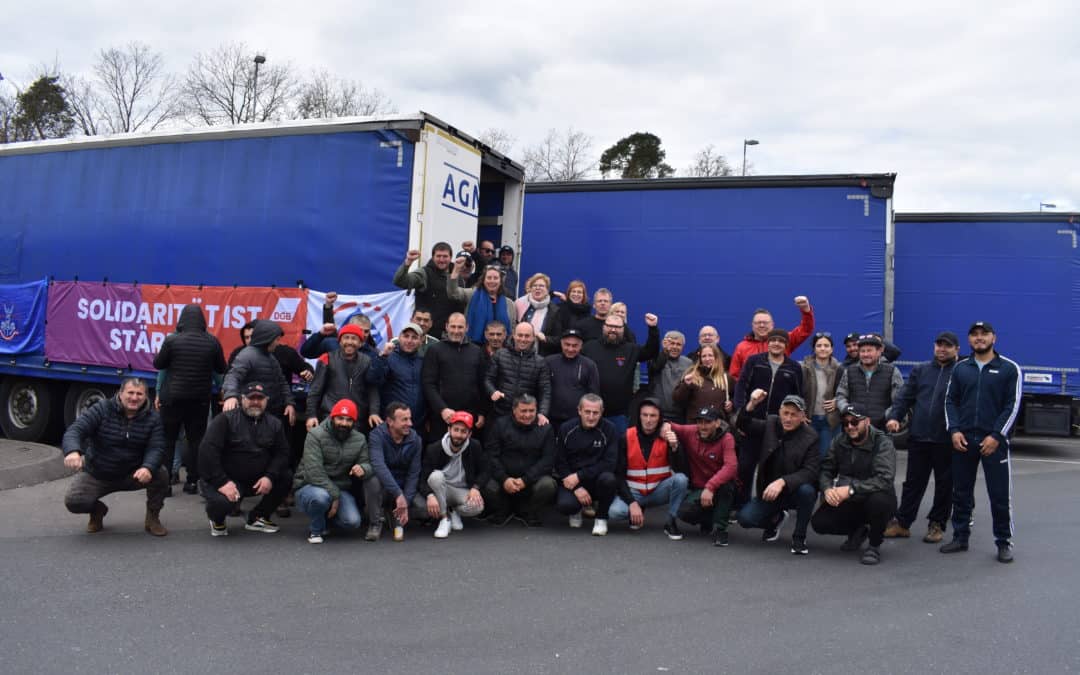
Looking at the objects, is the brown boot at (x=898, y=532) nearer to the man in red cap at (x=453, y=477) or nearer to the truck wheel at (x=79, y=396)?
the man in red cap at (x=453, y=477)

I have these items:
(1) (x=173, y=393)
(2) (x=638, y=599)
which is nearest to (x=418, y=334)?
(1) (x=173, y=393)

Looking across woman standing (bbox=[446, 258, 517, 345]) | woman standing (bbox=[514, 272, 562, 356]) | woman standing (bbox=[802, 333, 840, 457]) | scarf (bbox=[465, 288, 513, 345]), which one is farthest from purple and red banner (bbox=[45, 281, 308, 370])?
woman standing (bbox=[802, 333, 840, 457])

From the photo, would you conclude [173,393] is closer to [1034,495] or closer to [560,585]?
[560,585]

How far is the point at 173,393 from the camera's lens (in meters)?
7.38

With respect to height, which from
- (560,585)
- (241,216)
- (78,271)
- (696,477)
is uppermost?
(241,216)

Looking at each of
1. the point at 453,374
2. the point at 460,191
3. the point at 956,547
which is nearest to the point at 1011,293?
the point at 956,547

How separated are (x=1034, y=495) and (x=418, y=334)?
6.78 meters

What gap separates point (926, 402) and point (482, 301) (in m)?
4.13

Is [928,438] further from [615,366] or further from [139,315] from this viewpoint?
[139,315]

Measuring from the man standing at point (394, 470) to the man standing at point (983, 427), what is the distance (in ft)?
14.1

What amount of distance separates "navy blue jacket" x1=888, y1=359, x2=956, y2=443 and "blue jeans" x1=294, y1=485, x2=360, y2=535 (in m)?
4.57

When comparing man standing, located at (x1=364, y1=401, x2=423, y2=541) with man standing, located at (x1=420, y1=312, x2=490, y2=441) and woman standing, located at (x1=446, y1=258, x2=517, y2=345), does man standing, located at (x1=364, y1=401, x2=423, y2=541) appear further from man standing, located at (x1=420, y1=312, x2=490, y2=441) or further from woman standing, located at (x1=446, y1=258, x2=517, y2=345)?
woman standing, located at (x1=446, y1=258, x2=517, y2=345)

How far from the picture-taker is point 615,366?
7457 mm

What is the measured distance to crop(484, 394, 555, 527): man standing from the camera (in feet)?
21.9
